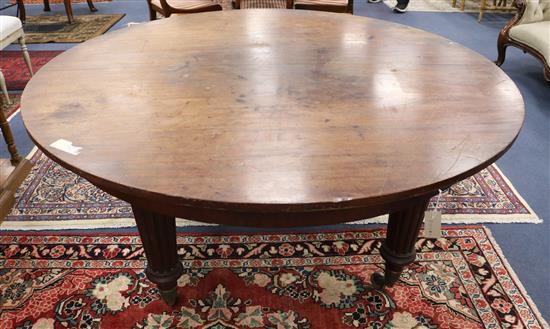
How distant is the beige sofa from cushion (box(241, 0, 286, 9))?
175 centimetres

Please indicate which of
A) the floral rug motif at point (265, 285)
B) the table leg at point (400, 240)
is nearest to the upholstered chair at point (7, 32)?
the floral rug motif at point (265, 285)

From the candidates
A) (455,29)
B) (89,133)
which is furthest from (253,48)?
(455,29)

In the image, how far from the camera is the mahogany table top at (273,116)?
85 cm

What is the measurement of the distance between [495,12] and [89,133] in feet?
16.9

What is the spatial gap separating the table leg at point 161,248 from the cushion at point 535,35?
2.75 metres

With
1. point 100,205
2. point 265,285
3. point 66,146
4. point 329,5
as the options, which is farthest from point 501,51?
point 66,146

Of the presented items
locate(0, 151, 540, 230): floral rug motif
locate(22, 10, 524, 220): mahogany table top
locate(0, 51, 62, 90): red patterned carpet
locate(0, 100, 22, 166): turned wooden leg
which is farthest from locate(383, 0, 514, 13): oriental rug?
locate(0, 100, 22, 166): turned wooden leg

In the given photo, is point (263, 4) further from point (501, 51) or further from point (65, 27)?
point (65, 27)

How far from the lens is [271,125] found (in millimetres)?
1046

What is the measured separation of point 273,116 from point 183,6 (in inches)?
81.4

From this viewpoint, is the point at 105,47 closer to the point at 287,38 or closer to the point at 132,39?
the point at 132,39

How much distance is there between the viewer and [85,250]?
163 cm

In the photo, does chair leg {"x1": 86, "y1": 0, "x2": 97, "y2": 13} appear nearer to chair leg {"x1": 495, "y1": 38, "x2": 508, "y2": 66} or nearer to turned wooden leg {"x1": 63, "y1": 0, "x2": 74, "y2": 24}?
turned wooden leg {"x1": 63, "y1": 0, "x2": 74, "y2": 24}

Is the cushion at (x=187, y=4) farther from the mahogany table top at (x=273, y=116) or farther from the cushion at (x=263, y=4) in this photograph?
the mahogany table top at (x=273, y=116)
